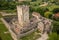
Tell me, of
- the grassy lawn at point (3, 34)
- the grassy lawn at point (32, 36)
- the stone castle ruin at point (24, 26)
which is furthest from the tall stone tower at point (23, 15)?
the grassy lawn at point (32, 36)

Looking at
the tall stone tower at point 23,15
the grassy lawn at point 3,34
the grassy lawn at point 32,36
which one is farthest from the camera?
the tall stone tower at point 23,15

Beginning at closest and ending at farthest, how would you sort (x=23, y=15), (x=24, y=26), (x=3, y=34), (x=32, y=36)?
1. (x=32, y=36)
2. (x=3, y=34)
3. (x=24, y=26)
4. (x=23, y=15)

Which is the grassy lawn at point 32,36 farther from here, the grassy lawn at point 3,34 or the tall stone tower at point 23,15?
the tall stone tower at point 23,15

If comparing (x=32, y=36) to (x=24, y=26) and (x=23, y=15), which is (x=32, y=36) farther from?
(x=23, y=15)

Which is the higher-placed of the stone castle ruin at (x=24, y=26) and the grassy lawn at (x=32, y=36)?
the stone castle ruin at (x=24, y=26)

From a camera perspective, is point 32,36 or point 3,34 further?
point 3,34

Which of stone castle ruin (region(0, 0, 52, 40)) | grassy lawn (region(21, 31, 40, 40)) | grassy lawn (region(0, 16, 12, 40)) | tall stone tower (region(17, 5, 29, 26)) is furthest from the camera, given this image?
tall stone tower (region(17, 5, 29, 26))

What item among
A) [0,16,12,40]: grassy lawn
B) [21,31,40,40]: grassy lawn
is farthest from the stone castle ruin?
[0,16,12,40]: grassy lawn

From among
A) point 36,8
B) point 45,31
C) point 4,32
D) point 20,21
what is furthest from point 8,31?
point 36,8

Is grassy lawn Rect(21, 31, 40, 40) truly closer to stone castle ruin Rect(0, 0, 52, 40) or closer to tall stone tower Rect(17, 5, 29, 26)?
stone castle ruin Rect(0, 0, 52, 40)

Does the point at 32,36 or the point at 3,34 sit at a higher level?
the point at 32,36

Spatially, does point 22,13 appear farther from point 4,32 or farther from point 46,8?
point 46,8

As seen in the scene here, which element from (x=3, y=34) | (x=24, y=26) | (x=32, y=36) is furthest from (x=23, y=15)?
(x=32, y=36)
